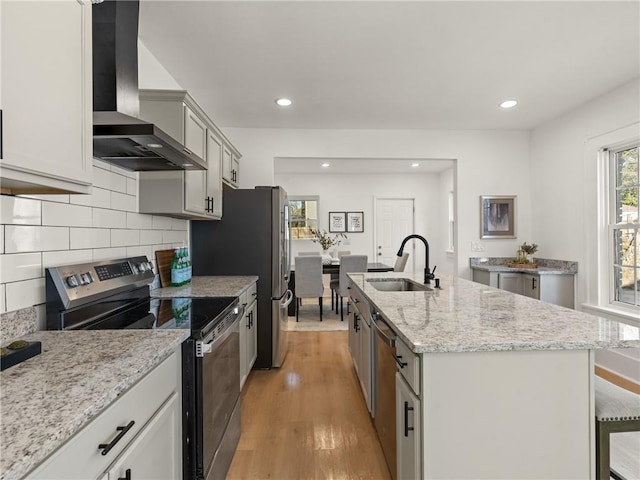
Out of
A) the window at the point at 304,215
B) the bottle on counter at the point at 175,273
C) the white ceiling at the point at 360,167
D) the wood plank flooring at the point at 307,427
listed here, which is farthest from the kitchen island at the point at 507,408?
the window at the point at 304,215

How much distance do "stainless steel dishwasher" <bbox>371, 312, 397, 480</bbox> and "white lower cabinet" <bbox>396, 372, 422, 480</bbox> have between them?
0.09 meters

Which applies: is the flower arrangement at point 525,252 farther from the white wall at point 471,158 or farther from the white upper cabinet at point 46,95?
the white upper cabinet at point 46,95

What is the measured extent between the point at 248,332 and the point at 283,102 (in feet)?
7.27

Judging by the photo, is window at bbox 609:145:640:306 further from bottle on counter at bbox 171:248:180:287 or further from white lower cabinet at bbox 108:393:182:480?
bottle on counter at bbox 171:248:180:287

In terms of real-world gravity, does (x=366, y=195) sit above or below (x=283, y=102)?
below

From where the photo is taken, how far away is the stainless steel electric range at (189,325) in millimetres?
1337

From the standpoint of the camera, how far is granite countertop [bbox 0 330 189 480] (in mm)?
602

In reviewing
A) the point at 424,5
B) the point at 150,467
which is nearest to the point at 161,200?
the point at 150,467

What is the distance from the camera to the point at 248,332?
2.71 metres

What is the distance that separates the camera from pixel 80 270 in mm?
1525

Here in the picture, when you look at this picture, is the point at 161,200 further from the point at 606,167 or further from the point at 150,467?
the point at 606,167

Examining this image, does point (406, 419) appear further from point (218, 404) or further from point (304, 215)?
point (304, 215)

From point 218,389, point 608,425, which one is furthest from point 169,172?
point 608,425

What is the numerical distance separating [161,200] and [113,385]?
1.64 meters
